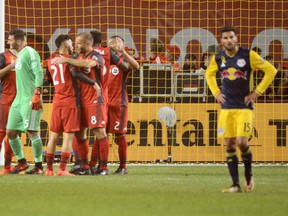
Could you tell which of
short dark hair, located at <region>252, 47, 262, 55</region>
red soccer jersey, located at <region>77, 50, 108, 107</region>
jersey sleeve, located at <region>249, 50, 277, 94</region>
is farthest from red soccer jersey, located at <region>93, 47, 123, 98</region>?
short dark hair, located at <region>252, 47, 262, 55</region>

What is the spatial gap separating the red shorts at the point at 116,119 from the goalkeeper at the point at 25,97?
1023 mm

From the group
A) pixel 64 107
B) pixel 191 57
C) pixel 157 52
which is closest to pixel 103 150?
pixel 64 107

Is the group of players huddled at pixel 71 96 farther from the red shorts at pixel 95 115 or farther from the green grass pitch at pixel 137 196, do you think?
the green grass pitch at pixel 137 196

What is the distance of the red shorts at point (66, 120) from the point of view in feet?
39.9

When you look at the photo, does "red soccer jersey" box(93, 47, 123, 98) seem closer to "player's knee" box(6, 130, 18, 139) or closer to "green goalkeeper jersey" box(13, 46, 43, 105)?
"green goalkeeper jersey" box(13, 46, 43, 105)

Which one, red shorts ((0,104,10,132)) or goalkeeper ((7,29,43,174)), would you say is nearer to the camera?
goalkeeper ((7,29,43,174))

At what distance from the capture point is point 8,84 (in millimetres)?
13195

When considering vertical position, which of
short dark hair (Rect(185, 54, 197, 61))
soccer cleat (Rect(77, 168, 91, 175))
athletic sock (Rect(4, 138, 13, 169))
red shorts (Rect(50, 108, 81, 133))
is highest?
short dark hair (Rect(185, 54, 197, 61))

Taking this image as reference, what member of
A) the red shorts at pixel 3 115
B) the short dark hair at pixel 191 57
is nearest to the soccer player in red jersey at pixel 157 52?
the short dark hair at pixel 191 57

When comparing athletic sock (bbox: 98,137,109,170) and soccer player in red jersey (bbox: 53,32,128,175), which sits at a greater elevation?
soccer player in red jersey (bbox: 53,32,128,175)

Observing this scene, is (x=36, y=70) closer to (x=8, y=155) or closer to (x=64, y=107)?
(x=64, y=107)

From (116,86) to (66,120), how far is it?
49.7 inches

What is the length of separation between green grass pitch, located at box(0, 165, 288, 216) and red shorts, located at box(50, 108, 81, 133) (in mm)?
721

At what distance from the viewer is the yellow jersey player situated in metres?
9.62
